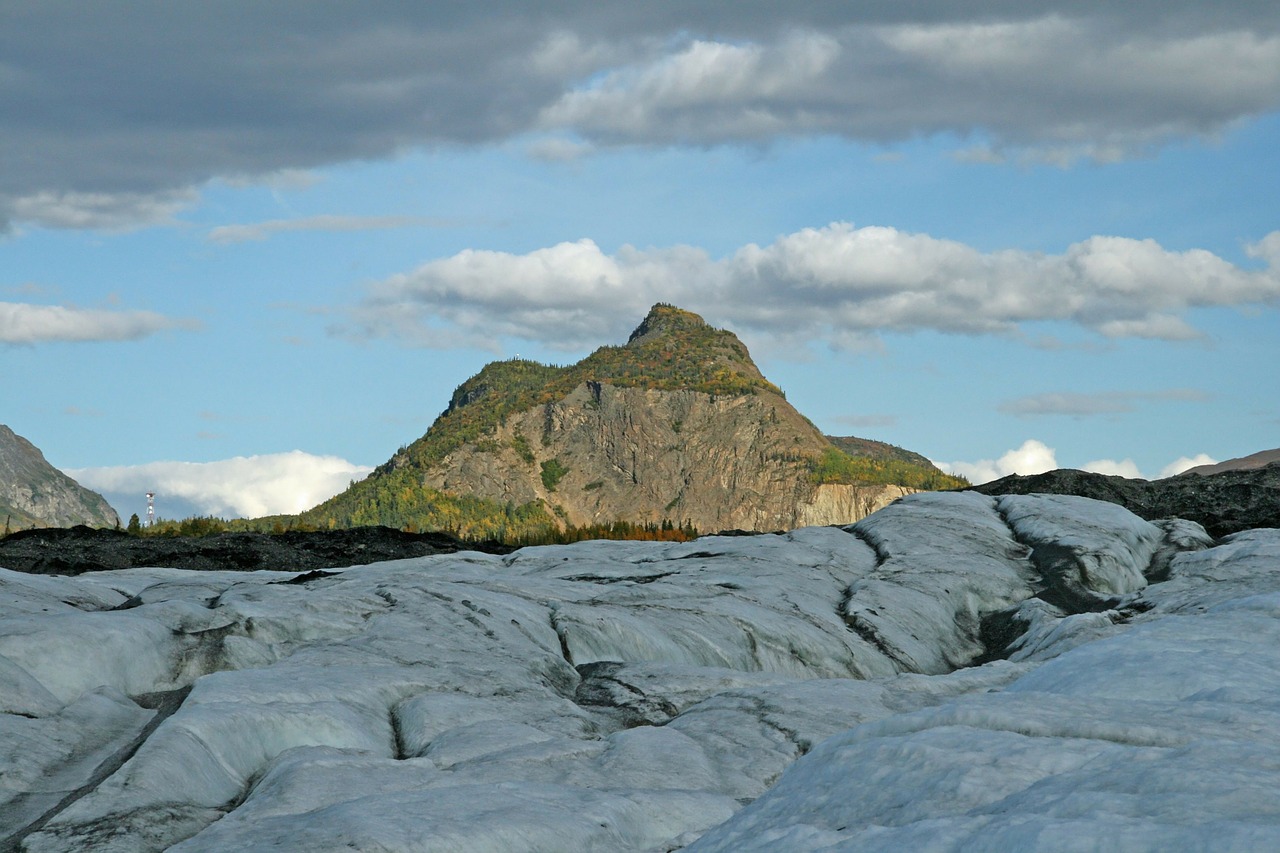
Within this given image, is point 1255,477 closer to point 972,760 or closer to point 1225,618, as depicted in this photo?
point 1225,618

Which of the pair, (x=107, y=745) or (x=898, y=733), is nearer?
(x=898, y=733)

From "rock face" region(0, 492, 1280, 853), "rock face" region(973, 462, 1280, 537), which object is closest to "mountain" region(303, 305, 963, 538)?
"rock face" region(973, 462, 1280, 537)

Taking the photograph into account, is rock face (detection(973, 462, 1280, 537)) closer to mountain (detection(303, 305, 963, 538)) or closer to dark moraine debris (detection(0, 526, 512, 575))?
dark moraine debris (detection(0, 526, 512, 575))

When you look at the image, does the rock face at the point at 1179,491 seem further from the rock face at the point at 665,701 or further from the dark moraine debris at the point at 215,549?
the dark moraine debris at the point at 215,549

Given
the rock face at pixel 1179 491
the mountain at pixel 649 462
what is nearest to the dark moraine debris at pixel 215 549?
the rock face at pixel 1179 491

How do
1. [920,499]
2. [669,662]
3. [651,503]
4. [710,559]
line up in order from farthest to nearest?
1. [651,503]
2. [920,499]
3. [710,559]
4. [669,662]

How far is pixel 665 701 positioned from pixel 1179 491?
2055cm

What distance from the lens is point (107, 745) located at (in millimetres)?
10258

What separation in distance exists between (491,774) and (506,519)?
492ft

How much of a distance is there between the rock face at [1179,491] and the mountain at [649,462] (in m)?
138

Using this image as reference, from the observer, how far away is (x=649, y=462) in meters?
188

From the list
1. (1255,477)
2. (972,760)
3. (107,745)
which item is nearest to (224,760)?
(107,745)

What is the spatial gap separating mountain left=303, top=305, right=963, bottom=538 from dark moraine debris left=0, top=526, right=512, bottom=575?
13979 cm

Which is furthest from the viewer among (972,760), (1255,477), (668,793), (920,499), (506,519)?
(506,519)
